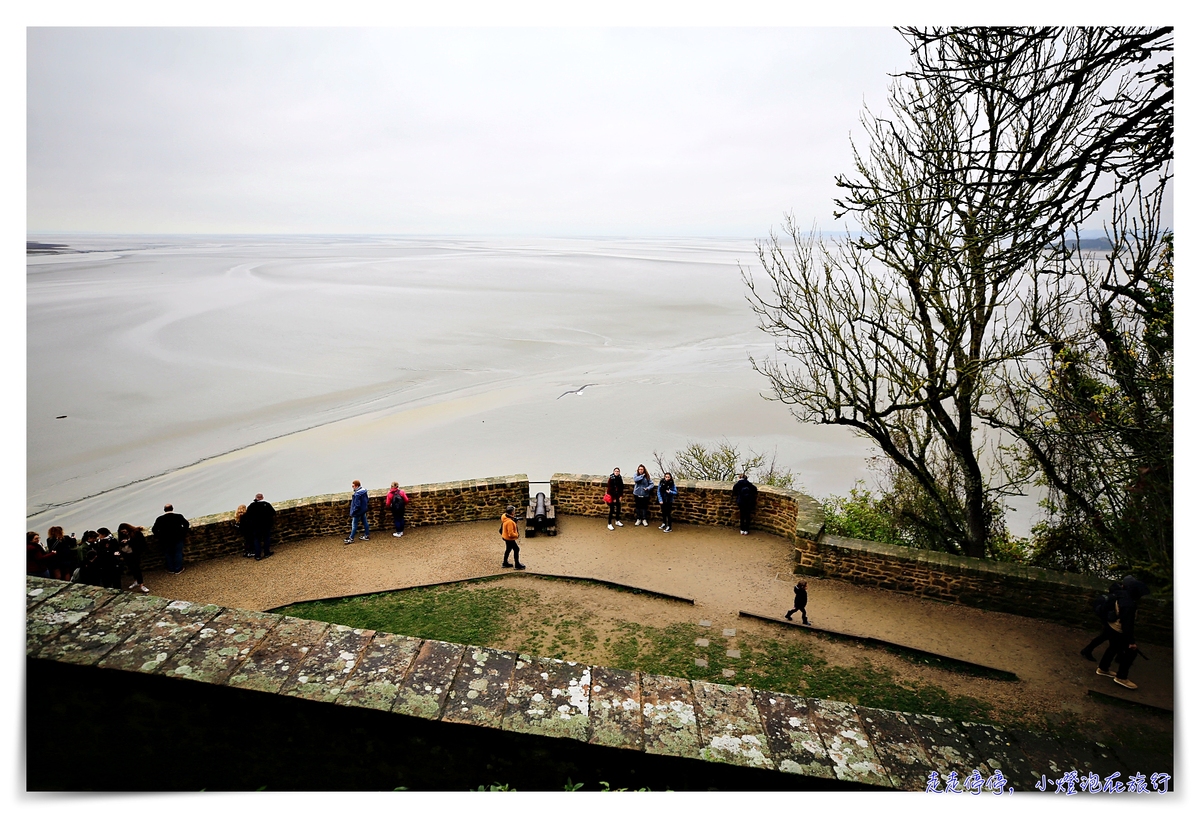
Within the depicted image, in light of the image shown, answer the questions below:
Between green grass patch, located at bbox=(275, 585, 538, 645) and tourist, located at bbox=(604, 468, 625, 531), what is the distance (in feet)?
7.84

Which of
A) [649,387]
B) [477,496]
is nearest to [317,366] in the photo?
[649,387]

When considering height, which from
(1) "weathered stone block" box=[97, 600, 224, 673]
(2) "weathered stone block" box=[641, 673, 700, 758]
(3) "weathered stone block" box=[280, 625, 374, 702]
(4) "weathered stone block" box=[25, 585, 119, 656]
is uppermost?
(4) "weathered stone block" box=[25, 585, 119, 656]

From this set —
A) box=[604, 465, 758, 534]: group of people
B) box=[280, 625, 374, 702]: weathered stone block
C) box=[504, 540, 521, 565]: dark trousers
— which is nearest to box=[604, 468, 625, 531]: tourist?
→ box=[604, 465, 758, 534]: group of people

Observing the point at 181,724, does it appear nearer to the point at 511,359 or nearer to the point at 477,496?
the point at 477,496

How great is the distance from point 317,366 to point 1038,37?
27242 mm

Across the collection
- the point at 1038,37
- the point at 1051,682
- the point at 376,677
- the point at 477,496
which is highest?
the point at 1038,37

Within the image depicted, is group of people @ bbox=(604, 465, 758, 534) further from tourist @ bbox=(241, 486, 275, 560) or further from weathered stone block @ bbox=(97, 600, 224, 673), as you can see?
weathered stone block @ bbox=(97, 600, 224, 673)

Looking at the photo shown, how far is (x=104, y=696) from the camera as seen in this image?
3.41m

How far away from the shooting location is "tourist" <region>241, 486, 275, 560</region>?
986 centimetres

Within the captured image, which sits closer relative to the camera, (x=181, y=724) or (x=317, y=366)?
(x=181, y=724)

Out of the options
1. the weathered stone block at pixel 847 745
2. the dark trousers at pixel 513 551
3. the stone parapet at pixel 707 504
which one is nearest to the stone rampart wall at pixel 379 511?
the stone parapet at pixel 707 504

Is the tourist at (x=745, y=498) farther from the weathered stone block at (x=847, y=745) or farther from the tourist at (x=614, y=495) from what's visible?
the weathered stone block at (x=847, y=745)

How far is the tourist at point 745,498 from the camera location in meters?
10.3

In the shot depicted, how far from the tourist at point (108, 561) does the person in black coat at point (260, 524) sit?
1757mm
